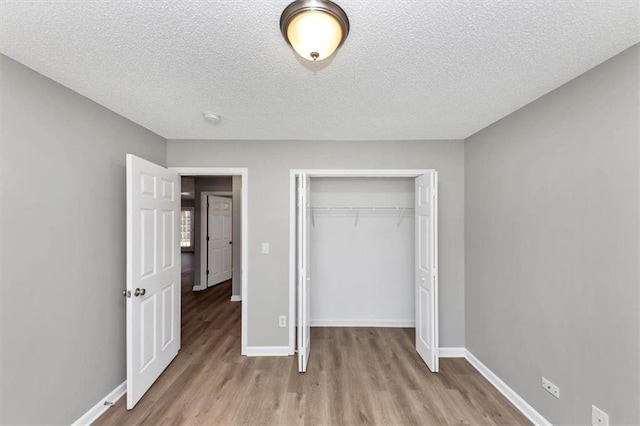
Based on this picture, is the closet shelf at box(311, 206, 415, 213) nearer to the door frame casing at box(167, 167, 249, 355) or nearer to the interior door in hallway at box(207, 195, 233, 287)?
the door frame casing at box(167, 167, 249, 355)

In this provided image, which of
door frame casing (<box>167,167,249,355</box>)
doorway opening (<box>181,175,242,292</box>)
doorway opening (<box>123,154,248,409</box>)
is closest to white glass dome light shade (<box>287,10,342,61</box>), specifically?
doorway opening (<box>123,154,248,409</box>)

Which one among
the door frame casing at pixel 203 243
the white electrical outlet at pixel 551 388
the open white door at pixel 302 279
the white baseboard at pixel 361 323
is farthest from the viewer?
the door frame casing at pixel 203 243

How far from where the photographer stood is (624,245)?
1.52 metres

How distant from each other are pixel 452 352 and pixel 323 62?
3.15 m

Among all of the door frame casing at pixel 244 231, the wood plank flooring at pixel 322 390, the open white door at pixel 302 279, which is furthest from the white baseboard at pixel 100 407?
the open white door at pixel 302 279

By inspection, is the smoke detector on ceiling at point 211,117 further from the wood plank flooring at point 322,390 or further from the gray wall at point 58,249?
the wood plank flooring at point 322,390

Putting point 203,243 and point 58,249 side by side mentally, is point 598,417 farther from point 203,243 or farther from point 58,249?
point 203,243

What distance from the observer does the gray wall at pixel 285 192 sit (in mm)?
3164

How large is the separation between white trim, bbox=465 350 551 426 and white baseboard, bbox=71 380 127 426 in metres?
3.20

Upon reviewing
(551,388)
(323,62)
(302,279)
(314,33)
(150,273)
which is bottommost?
(551,388)

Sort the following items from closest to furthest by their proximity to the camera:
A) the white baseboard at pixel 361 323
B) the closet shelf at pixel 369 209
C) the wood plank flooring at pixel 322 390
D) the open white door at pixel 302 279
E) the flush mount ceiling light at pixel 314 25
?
the flush mount ceiling light at pixel 314 25, the wood plank flooring at pixel 322 390, the open white door at pixel 302 279, the closet shelf at pixel 369 209, the white baseboard at pixel 361 323

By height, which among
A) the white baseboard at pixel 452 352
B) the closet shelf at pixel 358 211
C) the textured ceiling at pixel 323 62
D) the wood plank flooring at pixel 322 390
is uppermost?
the textured ceiling at pixel 323 62

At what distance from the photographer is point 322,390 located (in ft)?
8.20

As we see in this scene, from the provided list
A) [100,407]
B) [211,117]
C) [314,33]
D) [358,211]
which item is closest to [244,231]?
[211,117]
